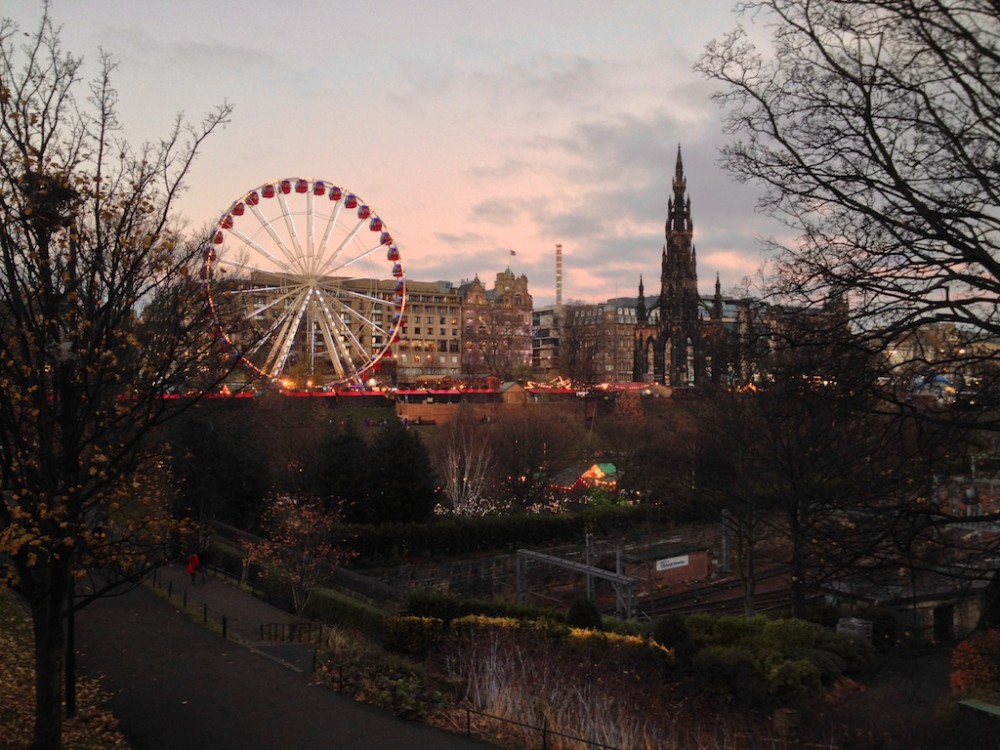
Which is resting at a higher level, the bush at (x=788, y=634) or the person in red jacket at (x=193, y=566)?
the bush at (x=788, y=634)

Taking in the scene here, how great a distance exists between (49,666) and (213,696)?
390cm

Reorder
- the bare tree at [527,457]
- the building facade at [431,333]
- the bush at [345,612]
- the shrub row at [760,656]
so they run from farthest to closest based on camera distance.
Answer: the building facade at [431,333] → the bare tree at [527,457] → the bush at [345,612] → the shrub row at [760,656]

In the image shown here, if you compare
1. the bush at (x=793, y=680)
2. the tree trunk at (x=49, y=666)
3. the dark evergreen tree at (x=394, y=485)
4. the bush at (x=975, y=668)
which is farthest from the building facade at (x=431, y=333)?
the tree trunk at (x=49, y=666)

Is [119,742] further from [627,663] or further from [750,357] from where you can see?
[750,357]

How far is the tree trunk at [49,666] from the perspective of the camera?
9227mm

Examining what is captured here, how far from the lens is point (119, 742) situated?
1080cm

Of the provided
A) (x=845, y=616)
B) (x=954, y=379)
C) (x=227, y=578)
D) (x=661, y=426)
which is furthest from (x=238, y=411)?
(x=954, y=379)

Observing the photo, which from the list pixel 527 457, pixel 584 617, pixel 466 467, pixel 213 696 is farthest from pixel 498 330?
pixel 213 696

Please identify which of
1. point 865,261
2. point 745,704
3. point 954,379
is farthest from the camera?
point 745,704

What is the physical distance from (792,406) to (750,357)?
510mm

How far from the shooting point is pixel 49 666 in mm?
9344

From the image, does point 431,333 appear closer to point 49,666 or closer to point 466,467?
point 466,467

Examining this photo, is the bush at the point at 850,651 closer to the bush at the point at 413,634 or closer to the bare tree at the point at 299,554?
the bush at the point at 413,634

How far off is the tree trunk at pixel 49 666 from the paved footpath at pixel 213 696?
1.66 metres
